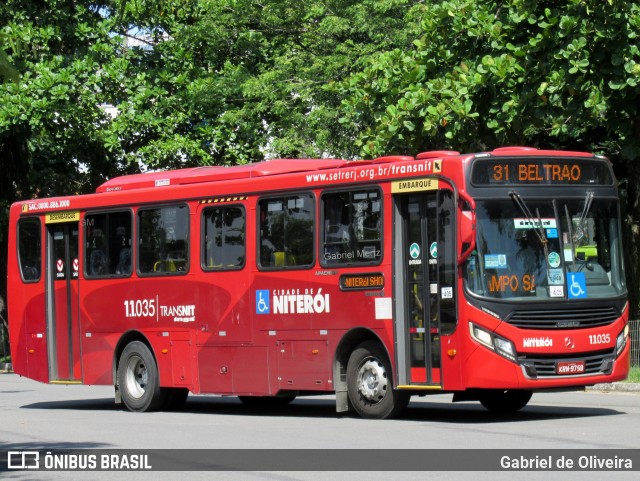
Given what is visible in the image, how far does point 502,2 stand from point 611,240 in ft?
29.0

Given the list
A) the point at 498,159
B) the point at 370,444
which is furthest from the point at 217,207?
the point at 370,444

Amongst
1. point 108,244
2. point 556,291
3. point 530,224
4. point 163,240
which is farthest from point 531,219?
point 108,244

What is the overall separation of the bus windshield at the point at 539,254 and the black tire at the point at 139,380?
589cm

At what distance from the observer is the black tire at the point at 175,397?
19.4 metres

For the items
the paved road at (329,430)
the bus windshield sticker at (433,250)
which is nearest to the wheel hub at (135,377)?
the paved road at (329,430)

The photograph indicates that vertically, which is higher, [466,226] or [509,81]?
[509,81]

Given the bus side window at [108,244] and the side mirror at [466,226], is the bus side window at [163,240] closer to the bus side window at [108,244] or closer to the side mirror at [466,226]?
the bus side window at [108,244]

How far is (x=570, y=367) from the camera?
15156 millimetres

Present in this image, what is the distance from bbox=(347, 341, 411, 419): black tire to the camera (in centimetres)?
1595

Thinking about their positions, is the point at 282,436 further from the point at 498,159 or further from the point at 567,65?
the point at 567,65

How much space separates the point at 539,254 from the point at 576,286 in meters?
0.58

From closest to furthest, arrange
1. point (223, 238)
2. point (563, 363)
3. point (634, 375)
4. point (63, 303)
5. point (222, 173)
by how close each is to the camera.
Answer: point (563, 363), point (223, 238), point (222, 173), point (63, 303), point (634, 375)

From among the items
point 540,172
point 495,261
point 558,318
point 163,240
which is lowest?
point 558,318

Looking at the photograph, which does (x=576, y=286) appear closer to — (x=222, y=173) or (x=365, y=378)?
(x=365, y=378)
